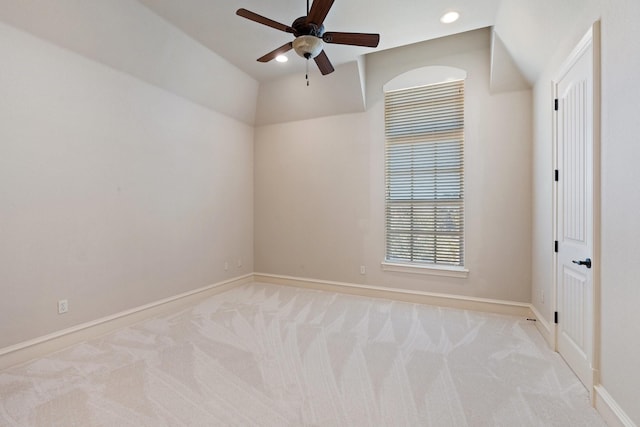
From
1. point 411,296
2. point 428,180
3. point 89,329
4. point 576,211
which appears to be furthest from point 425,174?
point 89,329

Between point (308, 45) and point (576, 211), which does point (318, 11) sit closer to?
point (308, 45)

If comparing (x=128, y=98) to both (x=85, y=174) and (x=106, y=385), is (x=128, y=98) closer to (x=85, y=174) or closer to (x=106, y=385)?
(x=85, y=174)

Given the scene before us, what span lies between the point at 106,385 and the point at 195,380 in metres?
0.61

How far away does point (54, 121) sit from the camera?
8.63 ft

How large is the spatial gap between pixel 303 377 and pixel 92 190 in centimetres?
271

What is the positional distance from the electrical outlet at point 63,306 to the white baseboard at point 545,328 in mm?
4495

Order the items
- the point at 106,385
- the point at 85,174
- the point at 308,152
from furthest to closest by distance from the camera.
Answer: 1. the point at 308,152
2. the point at 85,174
3. the point at 106,385

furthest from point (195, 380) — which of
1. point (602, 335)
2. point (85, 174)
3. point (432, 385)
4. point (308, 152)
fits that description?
point (308, 152)

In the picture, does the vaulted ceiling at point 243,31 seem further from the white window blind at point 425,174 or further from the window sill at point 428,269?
the window sill at point 428,269

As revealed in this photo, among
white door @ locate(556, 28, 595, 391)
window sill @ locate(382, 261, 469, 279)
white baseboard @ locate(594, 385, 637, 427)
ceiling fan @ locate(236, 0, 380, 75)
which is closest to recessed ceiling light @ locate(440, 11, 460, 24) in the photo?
ceiling fan @ locate(236, 0, 380, 75)

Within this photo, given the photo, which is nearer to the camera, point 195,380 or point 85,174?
point 195,380

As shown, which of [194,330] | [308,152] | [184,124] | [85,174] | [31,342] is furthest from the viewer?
[308,152]

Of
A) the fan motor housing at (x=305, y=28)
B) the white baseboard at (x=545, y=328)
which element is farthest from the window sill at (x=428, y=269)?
the fan motor housing at (x=305, y=28)

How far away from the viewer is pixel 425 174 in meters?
4.03
